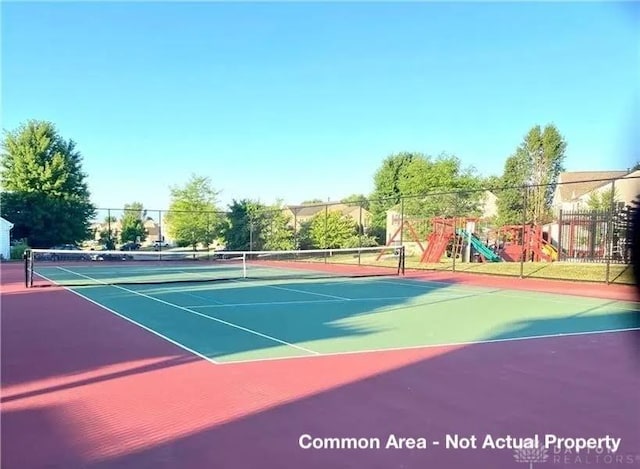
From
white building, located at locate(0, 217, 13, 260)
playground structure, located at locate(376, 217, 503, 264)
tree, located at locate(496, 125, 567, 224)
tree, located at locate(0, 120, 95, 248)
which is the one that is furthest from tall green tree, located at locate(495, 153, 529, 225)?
white building, located at locate(0, 217, 13, 260)

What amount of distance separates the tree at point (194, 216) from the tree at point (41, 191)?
544cm

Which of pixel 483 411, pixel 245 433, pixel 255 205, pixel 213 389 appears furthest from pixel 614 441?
pixel 255 205

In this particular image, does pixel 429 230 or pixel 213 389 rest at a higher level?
pixel 429 230

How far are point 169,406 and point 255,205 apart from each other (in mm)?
29015

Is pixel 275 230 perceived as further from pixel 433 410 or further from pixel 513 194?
pixel 433 410

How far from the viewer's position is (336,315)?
8.81 meters

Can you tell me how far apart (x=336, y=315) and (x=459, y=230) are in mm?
15281

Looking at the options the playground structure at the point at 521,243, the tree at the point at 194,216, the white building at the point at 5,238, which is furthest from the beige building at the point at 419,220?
the white building at the point at 5,238

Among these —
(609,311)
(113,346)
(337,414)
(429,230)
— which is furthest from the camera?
(429,230)

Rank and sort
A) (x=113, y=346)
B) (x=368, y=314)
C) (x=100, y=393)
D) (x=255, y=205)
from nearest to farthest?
1. (x=100, y=393)
2. (x=113, y=346)
3. (x=368, y=314)
4. (x=255, y=205)

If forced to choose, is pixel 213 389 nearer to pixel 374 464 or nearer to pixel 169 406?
pixel 169 406

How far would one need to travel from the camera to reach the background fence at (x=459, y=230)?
1925cm

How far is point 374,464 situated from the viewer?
10.1 feet

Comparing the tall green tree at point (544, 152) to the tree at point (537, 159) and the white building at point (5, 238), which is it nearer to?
the tree at point (537, 159)
